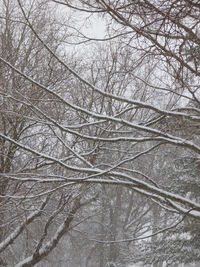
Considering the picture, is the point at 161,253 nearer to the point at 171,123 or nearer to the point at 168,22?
the point at 171,123

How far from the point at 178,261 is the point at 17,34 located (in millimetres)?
8968

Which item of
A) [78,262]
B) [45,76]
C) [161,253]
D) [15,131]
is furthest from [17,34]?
[78,262]

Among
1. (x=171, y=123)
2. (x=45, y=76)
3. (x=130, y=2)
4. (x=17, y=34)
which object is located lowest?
(x=171, y=123)

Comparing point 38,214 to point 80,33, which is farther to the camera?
point 38,214

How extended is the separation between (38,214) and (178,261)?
21.3 feet

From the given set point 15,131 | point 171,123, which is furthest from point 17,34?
point 171,123

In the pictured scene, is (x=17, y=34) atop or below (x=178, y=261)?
atop

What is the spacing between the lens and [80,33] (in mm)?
4445

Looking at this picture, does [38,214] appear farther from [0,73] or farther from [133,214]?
[133,214]

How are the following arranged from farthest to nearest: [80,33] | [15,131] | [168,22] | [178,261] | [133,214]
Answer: [133,214] < [178,261] < [15,131] < [80,33] < [168,22]

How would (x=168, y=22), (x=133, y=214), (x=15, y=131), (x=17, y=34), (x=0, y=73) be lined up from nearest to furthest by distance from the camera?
(x=168, y=22)
(x=0, y=73)
(x=15, y=131)
(x=17, y=34)
(x=133, y=214)

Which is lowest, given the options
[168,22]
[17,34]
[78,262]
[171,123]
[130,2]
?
[78,262]

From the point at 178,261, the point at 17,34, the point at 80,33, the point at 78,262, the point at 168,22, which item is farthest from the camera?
the point at 78,262

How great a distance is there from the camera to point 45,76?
8.71 meters
